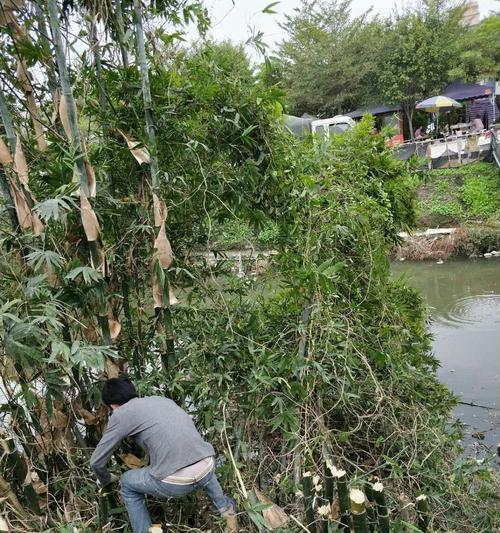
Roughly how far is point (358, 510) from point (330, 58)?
19154 millimetres

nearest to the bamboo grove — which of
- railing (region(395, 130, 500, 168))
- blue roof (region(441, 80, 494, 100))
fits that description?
railing (region(395, 130, 500, 168))

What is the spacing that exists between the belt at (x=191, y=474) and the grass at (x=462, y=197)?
12169mm

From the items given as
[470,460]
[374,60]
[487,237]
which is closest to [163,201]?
[470,460]

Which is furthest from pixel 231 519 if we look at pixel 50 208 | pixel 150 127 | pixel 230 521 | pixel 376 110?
pixel 376 110

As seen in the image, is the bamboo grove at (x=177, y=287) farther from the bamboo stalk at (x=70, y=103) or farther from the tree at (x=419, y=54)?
the tree at (x=419, y=54)

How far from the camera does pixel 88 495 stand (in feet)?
8.86

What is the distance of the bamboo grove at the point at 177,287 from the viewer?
2391 mm

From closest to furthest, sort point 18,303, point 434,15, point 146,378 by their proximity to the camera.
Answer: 1. point 18,303
2. point 146,378
3. point 434,15

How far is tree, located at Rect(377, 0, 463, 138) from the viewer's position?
17.1 metres

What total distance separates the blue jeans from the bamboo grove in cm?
14

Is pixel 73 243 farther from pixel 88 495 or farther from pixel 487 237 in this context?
pixel 487 237

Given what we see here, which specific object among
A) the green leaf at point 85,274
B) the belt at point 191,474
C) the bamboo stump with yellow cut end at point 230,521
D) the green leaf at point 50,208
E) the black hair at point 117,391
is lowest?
the bamboo stump with yellow cut end at point 230,521

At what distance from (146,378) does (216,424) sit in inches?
17.6

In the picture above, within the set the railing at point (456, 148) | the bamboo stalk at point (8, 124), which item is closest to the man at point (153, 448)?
the bamboo stalk at point (8, 124)
